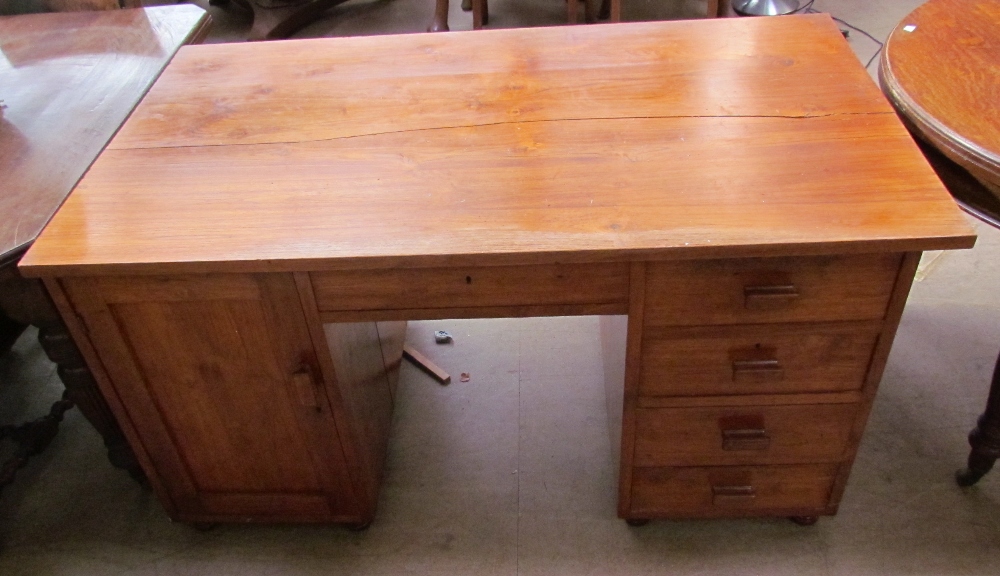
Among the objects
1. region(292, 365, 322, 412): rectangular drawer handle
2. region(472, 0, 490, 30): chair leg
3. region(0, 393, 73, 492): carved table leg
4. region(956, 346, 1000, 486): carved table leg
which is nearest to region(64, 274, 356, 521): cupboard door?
region(292, 365, 322, 412): rectangular drawer handle

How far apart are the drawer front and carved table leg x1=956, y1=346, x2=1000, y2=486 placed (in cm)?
78

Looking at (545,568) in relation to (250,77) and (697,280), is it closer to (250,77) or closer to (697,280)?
(697,280)

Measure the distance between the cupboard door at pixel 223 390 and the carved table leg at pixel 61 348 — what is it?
10 centimetres

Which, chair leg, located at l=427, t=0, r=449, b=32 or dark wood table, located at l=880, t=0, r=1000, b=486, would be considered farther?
chair leg, located at l=427, t=0, r=449, b=32

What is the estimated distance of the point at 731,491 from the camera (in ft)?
4.27

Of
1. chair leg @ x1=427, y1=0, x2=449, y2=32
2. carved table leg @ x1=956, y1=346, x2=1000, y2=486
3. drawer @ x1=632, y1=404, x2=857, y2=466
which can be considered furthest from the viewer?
chair leg @ x1=427, y1=0, x2=449, y2=32

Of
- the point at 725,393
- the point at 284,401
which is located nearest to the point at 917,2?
the point at 725,393

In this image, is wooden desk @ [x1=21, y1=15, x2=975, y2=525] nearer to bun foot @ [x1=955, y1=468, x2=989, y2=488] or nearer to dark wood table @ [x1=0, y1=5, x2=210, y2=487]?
dark wood table @ [x1=0, y1=5, x2=210, y2=487]

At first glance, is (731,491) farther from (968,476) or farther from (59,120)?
(59,120)

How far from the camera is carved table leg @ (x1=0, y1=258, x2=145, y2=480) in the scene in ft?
3.65

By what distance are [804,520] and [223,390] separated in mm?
1044

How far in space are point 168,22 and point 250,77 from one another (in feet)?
1.37

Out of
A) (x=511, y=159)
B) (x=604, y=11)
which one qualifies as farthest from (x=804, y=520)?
(x=604, y=11)

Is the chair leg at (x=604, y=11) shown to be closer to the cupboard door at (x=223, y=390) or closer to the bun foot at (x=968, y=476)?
the bun foot at (x=968, y=476)
